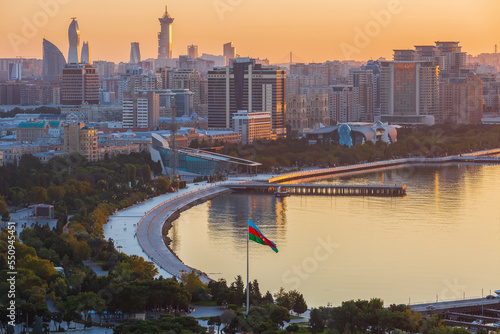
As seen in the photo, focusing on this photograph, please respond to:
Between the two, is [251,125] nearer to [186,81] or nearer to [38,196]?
[186,81]

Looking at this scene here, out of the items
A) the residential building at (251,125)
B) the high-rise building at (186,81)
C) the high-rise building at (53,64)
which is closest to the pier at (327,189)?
the residential building at (251,125)

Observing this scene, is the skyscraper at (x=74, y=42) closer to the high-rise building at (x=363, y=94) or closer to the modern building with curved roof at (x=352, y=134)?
the high-rise building at (x=363, y=94)

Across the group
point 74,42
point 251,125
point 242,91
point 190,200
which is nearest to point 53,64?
point 74,42

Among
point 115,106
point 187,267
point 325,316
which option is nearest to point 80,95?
point 115,106

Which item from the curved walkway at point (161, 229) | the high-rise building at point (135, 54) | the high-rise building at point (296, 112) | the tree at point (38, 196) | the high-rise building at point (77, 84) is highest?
the high-rise building at point (135, 54)

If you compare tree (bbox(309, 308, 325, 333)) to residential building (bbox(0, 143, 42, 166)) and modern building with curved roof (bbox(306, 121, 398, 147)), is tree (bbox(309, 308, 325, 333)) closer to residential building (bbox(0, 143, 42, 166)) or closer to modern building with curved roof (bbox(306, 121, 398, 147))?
residential building (bbox(0, 143, 42, 166))

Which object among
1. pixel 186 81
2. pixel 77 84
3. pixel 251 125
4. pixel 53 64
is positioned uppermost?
pixel 53 64
